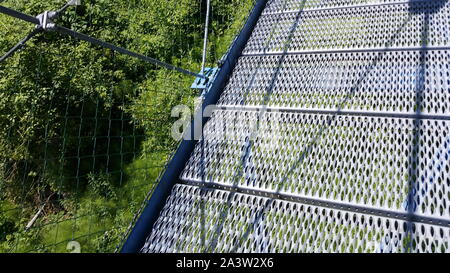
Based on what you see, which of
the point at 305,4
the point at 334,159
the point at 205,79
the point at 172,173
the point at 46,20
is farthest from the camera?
the point at 305,4

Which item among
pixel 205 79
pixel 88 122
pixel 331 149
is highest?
pixel 88 122

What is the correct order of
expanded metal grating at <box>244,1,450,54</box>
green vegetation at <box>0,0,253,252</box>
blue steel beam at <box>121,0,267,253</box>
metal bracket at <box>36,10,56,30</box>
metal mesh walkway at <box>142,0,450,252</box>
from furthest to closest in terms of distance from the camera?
green vegetation at <box>0,0,253,252</box>
expanded metal grating at <box>244,1,450,54</box>
blue steel beam at <box>121,0,267,253</box>
metal mesh walkway at <box>142,0,450,252</box>
metal bracket at <box>36,10,56,30</box>

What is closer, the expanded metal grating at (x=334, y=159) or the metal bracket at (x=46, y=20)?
the metal bracket at (x=46, y=20)

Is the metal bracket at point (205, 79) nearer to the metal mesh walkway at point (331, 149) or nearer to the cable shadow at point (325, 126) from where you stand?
the metal mesh walkway at point (331, 149)

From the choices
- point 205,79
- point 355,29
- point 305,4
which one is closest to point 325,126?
point 205,79

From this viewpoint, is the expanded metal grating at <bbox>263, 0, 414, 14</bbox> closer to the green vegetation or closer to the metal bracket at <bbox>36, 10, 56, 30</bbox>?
the green vegetation

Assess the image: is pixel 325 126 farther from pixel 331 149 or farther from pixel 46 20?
pixel 46 20

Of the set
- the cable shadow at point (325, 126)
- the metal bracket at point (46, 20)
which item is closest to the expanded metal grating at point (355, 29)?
the cable shadow at point (325, 126)

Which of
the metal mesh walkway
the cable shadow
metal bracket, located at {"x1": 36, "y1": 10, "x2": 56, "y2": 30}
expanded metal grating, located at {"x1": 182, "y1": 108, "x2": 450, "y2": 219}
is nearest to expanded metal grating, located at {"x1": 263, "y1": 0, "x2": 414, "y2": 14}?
the metal mesh walkway
